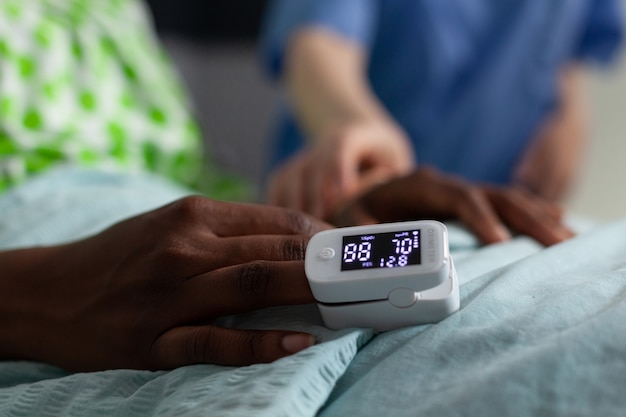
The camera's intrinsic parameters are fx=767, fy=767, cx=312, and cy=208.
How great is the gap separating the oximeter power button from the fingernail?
0.05 m

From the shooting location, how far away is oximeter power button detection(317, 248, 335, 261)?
0.45 m

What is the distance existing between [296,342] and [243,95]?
183 cm

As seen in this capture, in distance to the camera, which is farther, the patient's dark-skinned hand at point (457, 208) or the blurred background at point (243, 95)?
the blurred background at point (243, 95)

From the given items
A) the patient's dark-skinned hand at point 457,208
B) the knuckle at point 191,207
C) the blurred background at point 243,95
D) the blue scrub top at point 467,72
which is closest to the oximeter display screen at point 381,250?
the knuckle at point 191,207

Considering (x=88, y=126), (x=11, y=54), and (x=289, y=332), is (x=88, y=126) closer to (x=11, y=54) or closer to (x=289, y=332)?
(x=11, y=54)

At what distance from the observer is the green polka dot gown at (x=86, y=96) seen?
0.85m

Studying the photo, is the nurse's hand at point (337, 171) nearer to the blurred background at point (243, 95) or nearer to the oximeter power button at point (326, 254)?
the oximeter power button at point (326, 254)

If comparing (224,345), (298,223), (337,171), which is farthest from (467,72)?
(224,345)

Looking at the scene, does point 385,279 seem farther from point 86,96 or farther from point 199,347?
point 86,96

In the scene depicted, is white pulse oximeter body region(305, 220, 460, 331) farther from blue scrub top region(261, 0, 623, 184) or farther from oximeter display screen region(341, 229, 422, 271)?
blue scrub top region(261, 0, 623, 184)

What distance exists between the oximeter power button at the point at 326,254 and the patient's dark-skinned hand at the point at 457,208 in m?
0.26

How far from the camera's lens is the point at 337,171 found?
917mm

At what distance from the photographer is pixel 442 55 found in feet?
4.68

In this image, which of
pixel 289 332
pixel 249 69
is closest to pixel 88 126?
pixel 289 332
